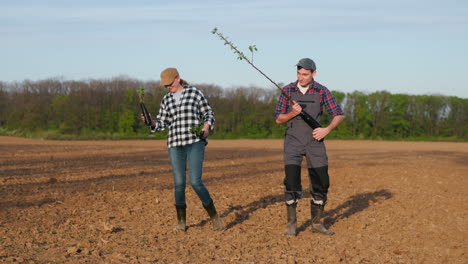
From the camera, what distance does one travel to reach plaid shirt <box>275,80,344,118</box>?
611cm

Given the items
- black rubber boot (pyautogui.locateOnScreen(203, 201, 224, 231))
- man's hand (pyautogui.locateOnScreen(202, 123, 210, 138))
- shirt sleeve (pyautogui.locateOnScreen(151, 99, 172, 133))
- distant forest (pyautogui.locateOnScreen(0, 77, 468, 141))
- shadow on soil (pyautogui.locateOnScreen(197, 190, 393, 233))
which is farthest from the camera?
distant forest (pyautogui.locateOnScreen(0, 77, 468, 141))

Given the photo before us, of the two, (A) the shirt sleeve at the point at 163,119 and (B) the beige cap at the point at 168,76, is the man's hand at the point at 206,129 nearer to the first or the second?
(A) the shirt sleeve at the point at 163,119

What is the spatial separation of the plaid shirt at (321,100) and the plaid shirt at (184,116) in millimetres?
829


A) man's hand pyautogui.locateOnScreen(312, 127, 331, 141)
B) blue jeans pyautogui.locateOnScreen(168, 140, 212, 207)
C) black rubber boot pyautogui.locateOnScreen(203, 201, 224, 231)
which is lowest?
black rubber boot pyautogui.locateOnScreen(203, 201, 224, 231)

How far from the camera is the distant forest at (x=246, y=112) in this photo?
132 ft

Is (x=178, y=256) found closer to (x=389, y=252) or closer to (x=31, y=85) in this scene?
(x=389, y=252)

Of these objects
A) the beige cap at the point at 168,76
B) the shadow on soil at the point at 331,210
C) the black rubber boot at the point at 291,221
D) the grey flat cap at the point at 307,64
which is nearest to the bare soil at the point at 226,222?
the shadow on soil at the point at 331,210

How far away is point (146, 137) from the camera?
1596 inches

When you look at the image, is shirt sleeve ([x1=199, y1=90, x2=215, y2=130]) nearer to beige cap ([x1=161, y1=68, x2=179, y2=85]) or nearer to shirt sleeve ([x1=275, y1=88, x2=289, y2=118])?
beige cap ([x1=161, y1=68, x2=179, y2=85])

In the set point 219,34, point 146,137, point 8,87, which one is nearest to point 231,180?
point 219,34

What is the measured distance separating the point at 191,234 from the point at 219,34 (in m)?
2.35

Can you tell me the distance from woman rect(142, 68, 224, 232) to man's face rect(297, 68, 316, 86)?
109 centimetres

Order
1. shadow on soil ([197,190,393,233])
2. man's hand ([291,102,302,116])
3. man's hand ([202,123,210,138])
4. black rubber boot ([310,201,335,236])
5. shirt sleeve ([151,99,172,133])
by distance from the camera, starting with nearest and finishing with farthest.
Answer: man's hand ([291,102,302,116]) < man's hand ([202,123,210,138]) < shirt sleeve ([151,99,172,133]) < black rubber boot ([310,201,335,236]) < shadow on soil ([197,190,393,233])

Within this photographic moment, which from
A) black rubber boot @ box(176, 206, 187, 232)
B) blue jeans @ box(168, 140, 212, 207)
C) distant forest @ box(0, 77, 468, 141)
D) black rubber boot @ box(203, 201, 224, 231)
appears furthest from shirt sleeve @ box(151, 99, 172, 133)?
distant forest @ box(0, 77, 468, 141)
